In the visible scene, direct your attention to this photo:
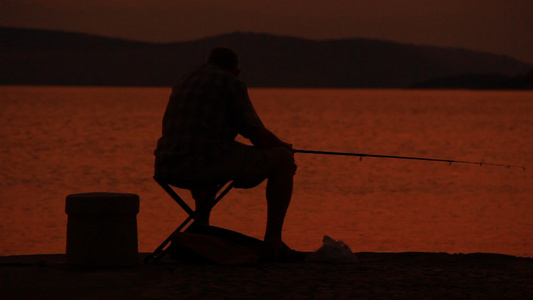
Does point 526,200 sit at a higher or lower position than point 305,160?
lower

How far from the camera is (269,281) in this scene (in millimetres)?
5938

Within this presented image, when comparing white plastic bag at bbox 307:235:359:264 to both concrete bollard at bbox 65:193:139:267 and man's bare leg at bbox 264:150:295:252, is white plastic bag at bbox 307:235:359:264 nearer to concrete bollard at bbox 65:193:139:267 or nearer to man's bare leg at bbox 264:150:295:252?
man's bare leg at bbox 264:150:295:252

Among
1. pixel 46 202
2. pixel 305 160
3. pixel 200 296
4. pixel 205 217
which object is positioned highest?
pixel 305 160

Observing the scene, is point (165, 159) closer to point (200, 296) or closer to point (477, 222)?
point (200, 296)

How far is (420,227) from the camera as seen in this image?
49.4 ft

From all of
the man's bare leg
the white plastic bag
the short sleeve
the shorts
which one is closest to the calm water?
the white plastic bag

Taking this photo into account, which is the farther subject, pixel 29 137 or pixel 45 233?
pixel 29 137

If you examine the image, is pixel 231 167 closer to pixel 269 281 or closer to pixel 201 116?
pixel 201 116

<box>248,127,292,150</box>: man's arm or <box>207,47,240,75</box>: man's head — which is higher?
<box>207,47,240,75</box>: man's head

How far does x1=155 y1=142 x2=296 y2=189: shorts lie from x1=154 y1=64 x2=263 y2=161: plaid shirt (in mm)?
42

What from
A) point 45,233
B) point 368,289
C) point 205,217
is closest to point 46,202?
point 45,233

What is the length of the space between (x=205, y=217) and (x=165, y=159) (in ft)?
2.35

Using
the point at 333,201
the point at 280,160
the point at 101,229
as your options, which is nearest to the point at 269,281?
the point at 280,160

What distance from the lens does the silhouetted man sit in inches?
256
